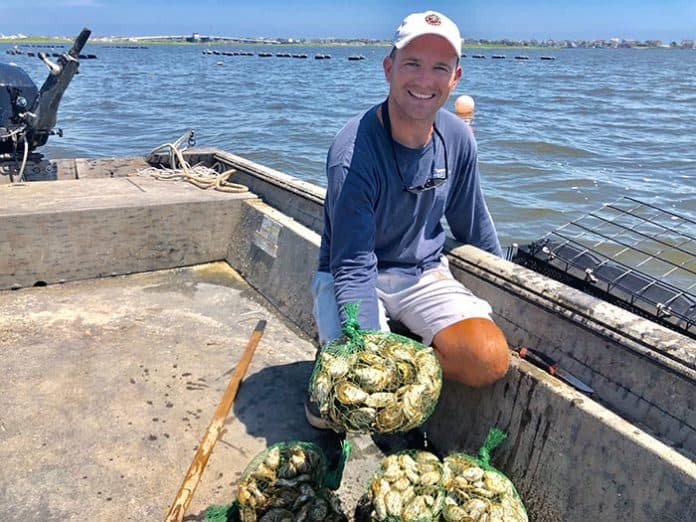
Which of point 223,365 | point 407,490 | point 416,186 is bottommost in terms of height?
point 223,365

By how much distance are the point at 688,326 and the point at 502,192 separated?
883 centimetres

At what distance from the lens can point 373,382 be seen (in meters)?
2.30

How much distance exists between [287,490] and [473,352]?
38.7 inches

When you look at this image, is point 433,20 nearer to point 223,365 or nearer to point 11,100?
point 223,365

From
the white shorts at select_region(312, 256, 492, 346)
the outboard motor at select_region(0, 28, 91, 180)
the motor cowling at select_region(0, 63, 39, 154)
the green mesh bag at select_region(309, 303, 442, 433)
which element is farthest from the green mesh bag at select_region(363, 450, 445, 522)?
the motor cowling at select_region(0, 63, 39, 154)

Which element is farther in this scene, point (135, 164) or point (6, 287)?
point (135, 164)

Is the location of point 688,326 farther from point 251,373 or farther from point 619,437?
point 251,373

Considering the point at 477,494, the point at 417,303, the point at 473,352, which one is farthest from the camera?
the point at 417,303

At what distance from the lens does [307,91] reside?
3119 centimetres

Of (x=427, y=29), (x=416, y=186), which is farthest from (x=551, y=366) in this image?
(x=427, y=29)

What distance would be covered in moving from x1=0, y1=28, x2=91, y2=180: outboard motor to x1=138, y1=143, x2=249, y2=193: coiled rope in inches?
41.9

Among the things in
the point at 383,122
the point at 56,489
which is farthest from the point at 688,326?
the point at 56,489

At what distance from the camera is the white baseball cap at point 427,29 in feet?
8.79

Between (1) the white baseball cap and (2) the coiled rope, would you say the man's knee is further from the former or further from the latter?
(2) the coiled rope
